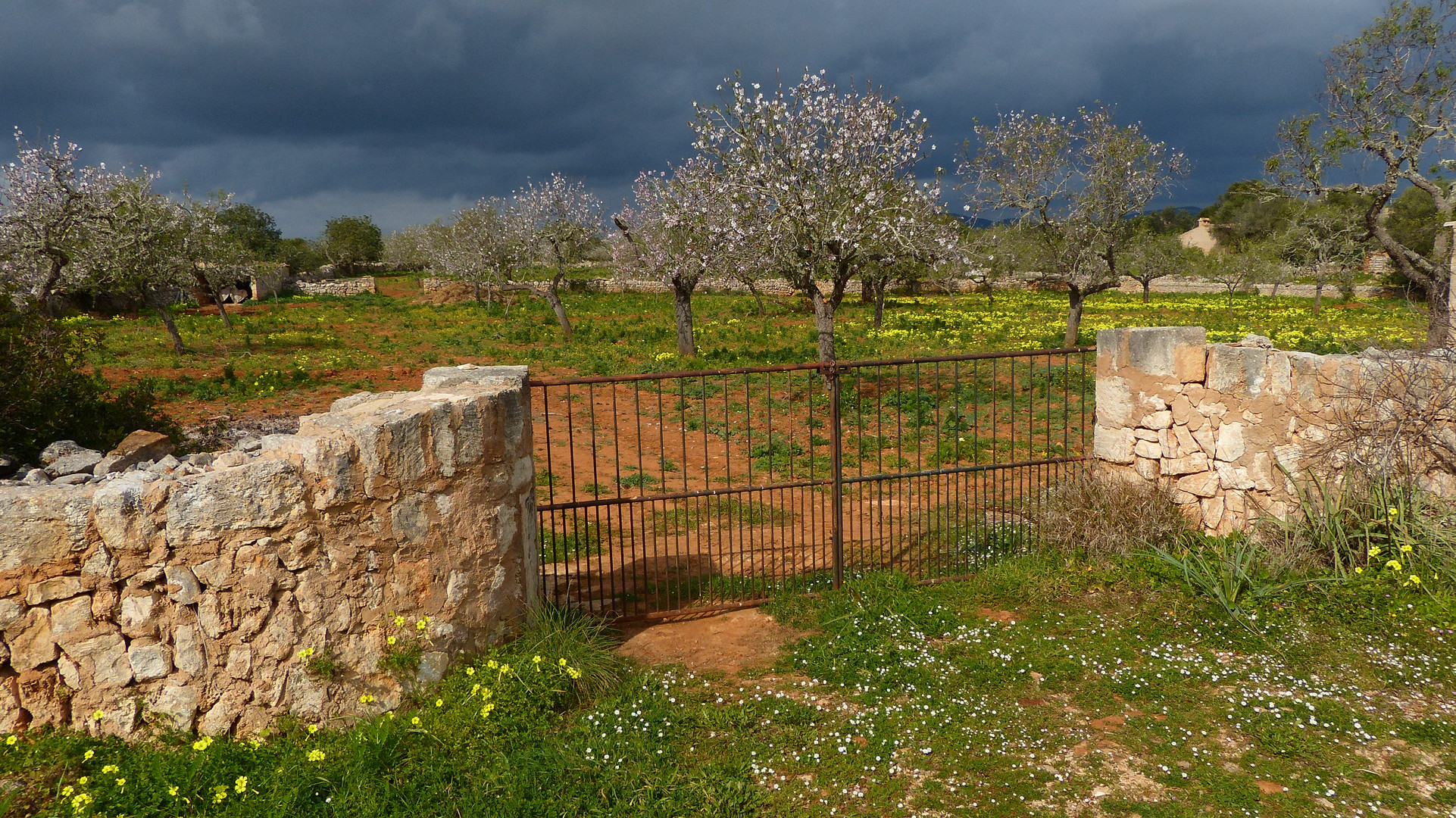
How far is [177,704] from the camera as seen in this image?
4.12m

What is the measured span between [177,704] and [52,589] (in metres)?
0.80

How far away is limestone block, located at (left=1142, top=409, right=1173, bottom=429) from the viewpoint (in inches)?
281

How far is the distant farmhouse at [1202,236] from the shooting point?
63.2m

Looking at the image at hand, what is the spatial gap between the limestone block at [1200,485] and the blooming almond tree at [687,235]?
309 inches

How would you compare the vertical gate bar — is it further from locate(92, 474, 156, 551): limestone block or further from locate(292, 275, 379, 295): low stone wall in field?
locate(292, 275, 379, 295): low stone wall in field

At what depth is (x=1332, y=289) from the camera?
40.5 m

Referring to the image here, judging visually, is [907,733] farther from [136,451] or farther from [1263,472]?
[136,451]

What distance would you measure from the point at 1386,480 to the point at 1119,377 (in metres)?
2.09

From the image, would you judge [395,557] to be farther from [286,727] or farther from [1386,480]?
[1386,480]

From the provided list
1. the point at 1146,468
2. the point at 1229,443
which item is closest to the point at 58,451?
the point at 1146,468

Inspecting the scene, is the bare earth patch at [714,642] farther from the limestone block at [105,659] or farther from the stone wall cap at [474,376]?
the limestone block at [105,659]

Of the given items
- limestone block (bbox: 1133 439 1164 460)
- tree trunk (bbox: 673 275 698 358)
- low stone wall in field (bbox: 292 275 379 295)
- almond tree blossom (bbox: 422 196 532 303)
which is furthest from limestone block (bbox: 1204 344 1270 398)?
low stone wall in field (bbox: 292 275 379 295)

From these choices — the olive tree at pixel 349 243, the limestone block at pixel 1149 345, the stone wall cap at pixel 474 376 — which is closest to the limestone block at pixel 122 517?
the stone wall cap at pixel 474 376

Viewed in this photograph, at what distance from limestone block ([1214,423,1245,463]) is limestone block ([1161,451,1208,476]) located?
149 millimetres
